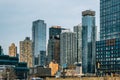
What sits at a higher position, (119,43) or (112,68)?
(119,43)

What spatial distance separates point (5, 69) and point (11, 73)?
4.68m

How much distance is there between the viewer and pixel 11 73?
7776 inches

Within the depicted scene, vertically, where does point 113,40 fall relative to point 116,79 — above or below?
above

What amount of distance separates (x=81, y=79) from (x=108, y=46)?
9126 centimetres

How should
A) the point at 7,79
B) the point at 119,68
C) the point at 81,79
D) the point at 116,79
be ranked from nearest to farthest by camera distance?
the point at 116,79
the point at 81,79
the point at 7,79
the point at 119,68

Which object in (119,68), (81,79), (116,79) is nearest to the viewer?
(116,79)

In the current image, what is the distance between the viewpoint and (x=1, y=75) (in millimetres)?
188500

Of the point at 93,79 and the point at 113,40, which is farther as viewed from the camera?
the point at 113,40

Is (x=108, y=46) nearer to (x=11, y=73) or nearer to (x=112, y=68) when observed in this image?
(x=112, y=68)

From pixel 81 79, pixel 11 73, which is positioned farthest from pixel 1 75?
pixel 81 79

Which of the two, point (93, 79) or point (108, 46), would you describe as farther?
point (108, 46)

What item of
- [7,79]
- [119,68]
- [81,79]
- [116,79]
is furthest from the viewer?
[119,68]

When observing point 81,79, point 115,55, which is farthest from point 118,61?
point 81,79

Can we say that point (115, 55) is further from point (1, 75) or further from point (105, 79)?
point (105, 79)
